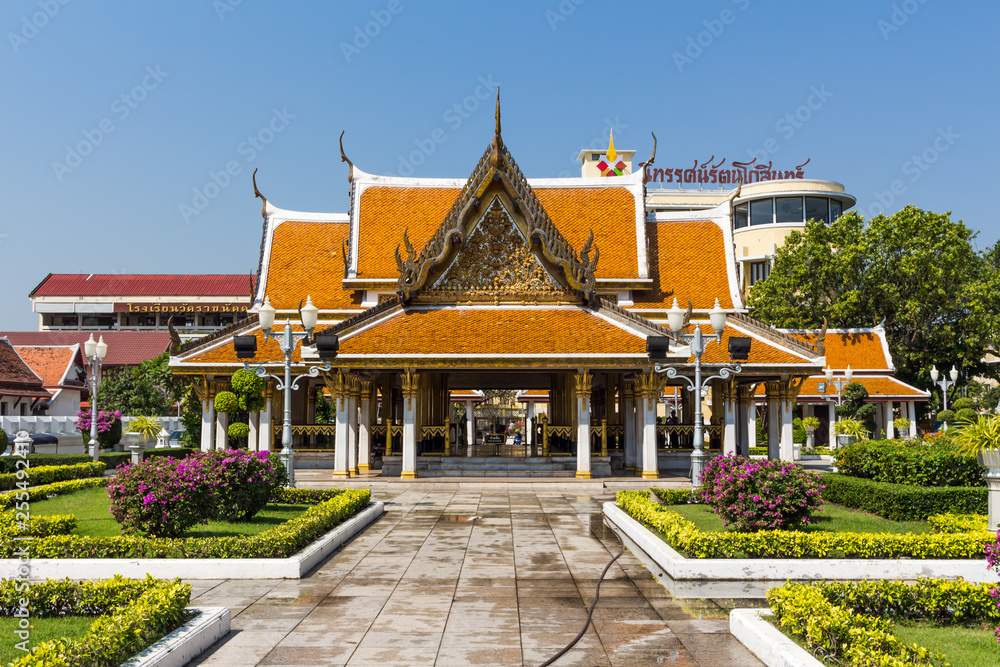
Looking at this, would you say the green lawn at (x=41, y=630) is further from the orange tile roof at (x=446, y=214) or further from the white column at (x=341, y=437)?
the orange tile roof at (x=446, y=214)

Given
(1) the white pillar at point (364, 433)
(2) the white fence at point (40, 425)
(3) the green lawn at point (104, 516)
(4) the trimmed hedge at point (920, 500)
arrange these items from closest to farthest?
(3) the green lawn at point (104, 516) < (4) the trimmed hedge at point (920, 500) < (1) the white pillar at point (364, 433) < (2) the white fence at point (40, 425)

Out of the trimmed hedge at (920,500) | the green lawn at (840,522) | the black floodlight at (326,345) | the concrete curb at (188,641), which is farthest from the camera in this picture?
the black floodlight at (326,345)

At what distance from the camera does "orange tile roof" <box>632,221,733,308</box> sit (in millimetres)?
28453

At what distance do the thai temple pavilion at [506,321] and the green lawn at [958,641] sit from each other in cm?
1419

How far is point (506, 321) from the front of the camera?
23922 mm

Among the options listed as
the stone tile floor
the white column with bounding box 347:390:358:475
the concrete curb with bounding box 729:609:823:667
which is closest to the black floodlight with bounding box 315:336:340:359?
the white column with bounding box 347:390:358:475

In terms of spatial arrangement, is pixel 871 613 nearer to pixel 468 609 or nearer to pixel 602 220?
pixel 468 609

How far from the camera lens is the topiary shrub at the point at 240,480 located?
11.3m

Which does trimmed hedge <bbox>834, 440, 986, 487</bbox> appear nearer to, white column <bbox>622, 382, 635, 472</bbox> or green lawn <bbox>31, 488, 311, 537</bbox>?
white column <bbox>622, 382, 635, 472</bbox>

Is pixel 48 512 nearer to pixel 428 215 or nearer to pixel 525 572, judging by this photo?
pixel 525 572

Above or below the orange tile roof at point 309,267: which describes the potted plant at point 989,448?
below

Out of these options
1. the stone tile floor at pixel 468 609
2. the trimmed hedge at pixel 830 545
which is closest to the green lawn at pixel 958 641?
the stone tile floor at pixel 468 609

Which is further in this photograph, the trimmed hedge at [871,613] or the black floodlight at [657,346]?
the black floodlight at [657,346]

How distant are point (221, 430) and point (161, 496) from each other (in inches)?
645
